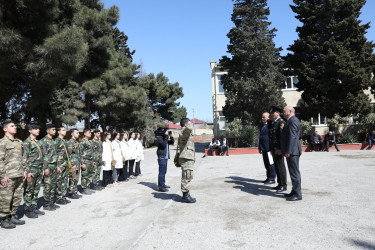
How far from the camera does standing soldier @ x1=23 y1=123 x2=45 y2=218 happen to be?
16.6ft

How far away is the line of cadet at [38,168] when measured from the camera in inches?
179

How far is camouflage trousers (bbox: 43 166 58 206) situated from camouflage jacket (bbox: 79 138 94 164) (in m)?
1.31

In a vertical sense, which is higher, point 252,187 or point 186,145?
point 186,145

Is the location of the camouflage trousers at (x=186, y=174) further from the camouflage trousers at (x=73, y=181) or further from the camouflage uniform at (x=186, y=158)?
the camouflage trousers at (x=73, y=181)

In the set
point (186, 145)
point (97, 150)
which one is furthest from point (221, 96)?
point (186, 145)

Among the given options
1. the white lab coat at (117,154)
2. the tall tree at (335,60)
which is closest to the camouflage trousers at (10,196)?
the white lab coat at (117,154)

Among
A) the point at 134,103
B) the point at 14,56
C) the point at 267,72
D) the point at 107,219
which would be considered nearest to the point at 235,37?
the point at 267,72

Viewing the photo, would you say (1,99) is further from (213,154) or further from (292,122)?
(292,122)

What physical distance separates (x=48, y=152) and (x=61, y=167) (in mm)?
570

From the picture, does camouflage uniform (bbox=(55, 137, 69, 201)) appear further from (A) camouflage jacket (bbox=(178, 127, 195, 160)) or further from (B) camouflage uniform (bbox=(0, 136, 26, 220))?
(A) camouflage jacket (bbox=(178, 127, 195, 160))

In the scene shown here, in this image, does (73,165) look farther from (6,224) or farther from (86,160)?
(6,224)

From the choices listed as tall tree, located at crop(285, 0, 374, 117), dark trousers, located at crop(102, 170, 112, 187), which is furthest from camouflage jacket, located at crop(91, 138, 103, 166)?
tall tree, located at crop(285, 0, 374, 117)

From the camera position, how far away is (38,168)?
5234 mm

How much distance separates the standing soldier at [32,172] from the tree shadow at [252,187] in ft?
15.0
